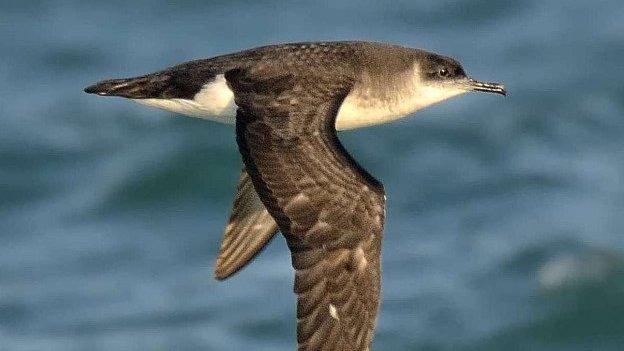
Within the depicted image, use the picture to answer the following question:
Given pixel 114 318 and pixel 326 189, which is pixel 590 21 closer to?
pixel 114 318

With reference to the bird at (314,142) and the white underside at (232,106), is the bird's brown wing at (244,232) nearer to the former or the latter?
the bird at (314,142)

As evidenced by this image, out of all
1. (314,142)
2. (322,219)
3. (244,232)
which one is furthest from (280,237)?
(322,219)

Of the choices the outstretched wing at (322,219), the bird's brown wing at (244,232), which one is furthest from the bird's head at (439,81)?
the outstretched wing at (322,219)

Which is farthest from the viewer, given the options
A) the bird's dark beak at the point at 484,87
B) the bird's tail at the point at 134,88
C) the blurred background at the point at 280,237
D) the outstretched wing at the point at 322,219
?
the blurred background at the point at 280,237

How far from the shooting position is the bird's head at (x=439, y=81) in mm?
12477

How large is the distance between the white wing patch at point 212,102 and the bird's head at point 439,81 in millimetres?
1357

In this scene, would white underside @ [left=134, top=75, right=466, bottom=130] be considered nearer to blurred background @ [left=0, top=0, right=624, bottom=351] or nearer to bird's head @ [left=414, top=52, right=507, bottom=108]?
bird's head @ [left=414, top=52, right=507, bottom=108]

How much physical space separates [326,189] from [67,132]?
11206mm

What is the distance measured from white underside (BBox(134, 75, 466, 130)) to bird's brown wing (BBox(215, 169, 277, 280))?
2.34 feet

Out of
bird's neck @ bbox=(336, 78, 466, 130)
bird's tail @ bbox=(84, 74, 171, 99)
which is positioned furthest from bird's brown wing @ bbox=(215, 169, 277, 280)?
bird's tail @ bbox=(84, 74, 171, 99)

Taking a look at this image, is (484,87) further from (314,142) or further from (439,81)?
(314,142)

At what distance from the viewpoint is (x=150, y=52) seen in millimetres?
22109

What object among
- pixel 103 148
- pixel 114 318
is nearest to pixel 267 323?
pixel 114 318

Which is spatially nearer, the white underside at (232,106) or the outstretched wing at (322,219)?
the outstretched wing at (322,219)
